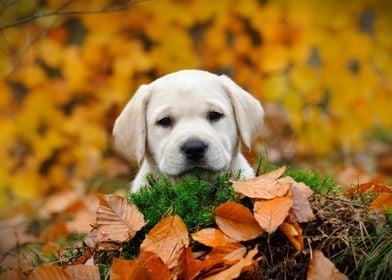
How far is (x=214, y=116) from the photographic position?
501cm

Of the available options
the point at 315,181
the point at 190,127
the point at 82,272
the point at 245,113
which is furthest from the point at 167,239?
the point at 245,113

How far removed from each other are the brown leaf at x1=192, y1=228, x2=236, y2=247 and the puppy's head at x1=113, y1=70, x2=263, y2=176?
2.95ft

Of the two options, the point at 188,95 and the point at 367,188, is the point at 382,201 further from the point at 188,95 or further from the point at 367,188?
the point at 188,95

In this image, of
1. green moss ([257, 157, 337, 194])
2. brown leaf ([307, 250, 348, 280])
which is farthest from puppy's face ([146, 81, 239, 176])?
brown leaf ([307, 250, 348, 280])

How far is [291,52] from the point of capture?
9500mm

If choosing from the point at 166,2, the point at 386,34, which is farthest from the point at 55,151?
the point at 386,34

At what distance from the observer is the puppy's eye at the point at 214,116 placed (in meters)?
4.98

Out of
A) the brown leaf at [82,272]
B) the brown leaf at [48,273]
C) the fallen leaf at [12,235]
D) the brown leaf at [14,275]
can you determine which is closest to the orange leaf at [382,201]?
the brown leaf at [82,272]

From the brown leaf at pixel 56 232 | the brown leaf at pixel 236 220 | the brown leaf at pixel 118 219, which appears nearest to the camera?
the brown leaf at pixel 236 220

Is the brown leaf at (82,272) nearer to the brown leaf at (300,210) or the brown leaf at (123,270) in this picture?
the brown leaf at (123,270)

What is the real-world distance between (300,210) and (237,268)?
0.60 m

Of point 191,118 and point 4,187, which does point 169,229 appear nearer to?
point 191,118

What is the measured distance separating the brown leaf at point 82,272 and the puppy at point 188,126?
119 cm

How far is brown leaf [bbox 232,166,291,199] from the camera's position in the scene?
3.88 metres
